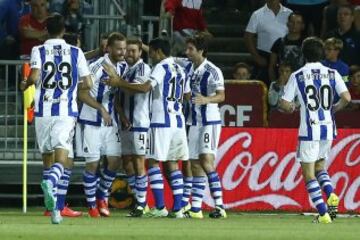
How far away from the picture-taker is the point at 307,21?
2491cm

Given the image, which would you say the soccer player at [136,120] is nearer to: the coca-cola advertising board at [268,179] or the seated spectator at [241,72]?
the coca-cola advertising board at [268,179]

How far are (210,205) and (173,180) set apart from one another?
2.22 metres

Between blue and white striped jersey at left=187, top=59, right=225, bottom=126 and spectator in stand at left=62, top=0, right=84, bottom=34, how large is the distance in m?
3.32

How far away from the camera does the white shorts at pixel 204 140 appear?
20.7 meters

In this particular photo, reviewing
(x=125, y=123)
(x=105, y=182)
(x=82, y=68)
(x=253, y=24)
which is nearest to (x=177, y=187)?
(x=105, y=182)

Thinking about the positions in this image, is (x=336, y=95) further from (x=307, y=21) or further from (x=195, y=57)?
(x=307, y=21)

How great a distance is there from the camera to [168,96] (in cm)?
2017

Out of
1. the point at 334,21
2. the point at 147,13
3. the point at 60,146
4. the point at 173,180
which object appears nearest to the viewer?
the point at 60,146

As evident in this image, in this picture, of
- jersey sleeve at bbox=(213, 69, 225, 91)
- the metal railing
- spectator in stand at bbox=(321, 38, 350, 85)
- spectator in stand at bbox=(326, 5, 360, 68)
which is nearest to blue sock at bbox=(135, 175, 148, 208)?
jersey sleeve at bbox=(213, 69, 225, 91)

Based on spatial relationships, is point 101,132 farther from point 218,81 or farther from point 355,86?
point 355,86

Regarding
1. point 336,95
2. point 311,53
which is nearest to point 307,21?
point 336,95

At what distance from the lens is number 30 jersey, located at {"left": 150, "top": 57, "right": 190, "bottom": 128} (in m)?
20.1

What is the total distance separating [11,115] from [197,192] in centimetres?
347

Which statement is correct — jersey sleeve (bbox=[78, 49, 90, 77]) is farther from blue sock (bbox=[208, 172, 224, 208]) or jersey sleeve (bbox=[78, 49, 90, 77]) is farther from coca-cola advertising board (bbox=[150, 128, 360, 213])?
coca-cola advertising board (bbox=[150, 128, 360, 213])
